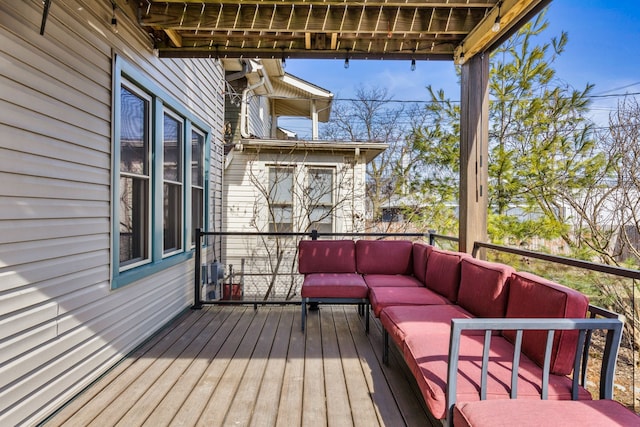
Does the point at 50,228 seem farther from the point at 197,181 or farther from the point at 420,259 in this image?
the point at 420,259

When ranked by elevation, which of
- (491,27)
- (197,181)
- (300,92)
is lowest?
(197,181)

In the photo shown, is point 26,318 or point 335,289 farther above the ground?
point 26,318

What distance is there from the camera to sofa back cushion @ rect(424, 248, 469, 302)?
287 cm

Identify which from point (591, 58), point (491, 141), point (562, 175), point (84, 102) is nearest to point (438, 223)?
point (491, 141)

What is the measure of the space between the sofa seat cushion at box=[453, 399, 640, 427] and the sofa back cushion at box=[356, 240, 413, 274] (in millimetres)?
2562

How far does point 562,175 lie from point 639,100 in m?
1.35

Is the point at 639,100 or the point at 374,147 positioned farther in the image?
the point at 374,147

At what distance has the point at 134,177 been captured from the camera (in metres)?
3.02

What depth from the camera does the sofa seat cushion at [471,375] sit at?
155cm

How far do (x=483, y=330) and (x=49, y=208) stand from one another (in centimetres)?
269

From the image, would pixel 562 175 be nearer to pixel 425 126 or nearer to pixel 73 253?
pixel 425 126

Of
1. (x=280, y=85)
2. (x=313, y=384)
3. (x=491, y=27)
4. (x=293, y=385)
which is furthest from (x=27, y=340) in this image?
(x=280, y=85)

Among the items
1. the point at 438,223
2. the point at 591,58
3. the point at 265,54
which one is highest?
the point at 591,58

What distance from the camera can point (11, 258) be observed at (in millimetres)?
1756
